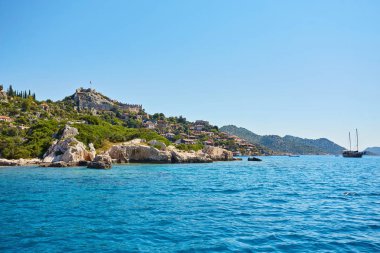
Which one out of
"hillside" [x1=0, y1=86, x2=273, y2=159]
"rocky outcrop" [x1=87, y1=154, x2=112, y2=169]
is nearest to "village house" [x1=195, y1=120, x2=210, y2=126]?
"hillside" [x1=0, y1=86, x2=273, y2=159]

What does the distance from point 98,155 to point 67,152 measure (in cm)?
814

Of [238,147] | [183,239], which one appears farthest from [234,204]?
[238,147]

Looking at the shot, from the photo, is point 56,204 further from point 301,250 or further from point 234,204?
point 301,250

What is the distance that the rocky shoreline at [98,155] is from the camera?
160 ft

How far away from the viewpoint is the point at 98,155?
4809 centimetres

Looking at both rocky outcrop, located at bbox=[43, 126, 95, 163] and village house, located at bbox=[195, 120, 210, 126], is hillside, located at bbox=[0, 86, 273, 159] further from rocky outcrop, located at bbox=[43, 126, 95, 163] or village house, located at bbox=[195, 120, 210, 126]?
village house, located at bbox=[195, 120, 210, 126]

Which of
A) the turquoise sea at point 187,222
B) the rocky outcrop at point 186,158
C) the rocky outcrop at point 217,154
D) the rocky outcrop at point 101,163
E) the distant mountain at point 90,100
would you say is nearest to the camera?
the turquoise sea at point 187,222

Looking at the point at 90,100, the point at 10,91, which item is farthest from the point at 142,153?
the point at 90,100

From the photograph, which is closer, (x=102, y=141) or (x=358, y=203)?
(x=358, y=203)

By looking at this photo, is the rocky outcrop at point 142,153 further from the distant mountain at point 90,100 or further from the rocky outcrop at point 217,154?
the distant mountain at point 90,100

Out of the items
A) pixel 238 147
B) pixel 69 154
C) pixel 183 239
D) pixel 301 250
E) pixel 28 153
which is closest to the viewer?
pixel 301 250

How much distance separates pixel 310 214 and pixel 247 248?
6.60 m

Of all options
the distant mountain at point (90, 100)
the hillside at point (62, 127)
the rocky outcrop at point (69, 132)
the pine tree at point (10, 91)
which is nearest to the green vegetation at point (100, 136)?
the hillside at point (62, 127)

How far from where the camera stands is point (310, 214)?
14508 millimetres
